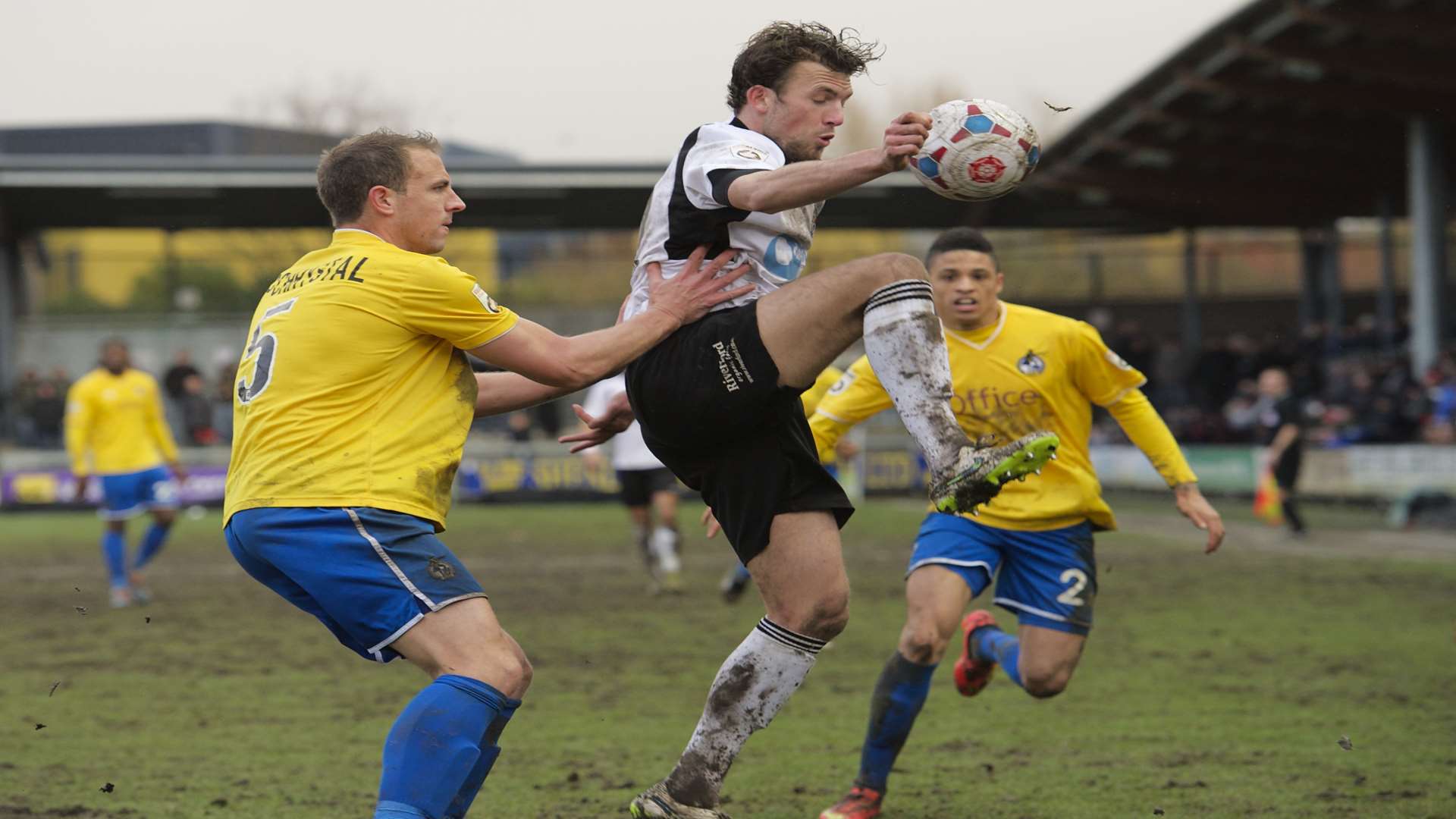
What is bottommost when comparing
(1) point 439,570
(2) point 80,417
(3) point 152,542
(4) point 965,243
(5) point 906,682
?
(3) point 152,542

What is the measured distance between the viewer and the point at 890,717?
573cm

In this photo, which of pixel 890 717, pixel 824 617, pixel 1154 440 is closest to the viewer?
pixel 824 617

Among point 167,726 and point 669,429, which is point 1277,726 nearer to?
point 669,429

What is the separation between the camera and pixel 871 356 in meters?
4.29

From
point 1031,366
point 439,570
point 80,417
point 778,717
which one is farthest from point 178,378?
point 439,570

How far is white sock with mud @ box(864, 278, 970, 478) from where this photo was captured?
14.0ft

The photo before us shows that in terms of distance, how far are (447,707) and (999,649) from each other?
3.06 m

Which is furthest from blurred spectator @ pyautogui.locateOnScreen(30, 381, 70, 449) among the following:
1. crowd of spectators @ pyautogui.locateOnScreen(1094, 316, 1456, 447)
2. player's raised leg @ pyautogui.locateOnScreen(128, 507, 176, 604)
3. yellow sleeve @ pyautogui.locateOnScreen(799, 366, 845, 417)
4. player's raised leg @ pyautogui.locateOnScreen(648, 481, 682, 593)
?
yellow sleeve @ pyautogui.locateOnScreen(799, 366, 845, 417)

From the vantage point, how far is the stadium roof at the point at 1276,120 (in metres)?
20.1

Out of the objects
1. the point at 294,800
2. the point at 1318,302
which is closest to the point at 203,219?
the point at 1318,302

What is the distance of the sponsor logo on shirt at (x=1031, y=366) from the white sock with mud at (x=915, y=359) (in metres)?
2.08

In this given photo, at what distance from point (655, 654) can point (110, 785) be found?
4481 mm

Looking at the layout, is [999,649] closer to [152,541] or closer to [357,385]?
[357,385]

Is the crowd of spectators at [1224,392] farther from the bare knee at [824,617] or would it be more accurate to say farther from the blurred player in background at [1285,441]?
the bare knee at [824,617]
